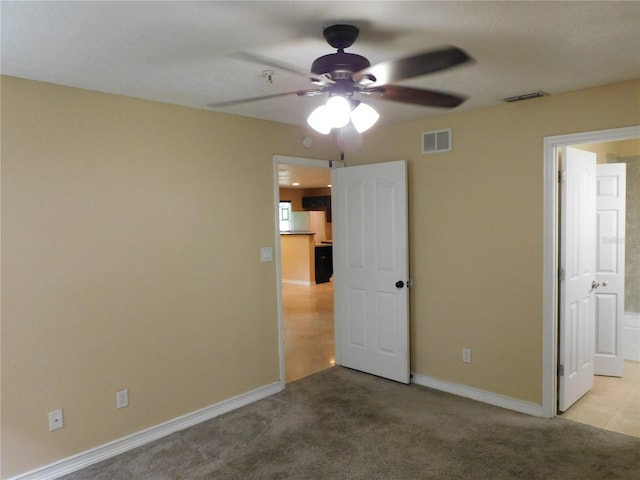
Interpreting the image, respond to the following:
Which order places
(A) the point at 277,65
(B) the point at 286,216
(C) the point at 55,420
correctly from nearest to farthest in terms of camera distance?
(A) the point at 277,65 → (C) the point at 55,420 → (B) the point at 286,216

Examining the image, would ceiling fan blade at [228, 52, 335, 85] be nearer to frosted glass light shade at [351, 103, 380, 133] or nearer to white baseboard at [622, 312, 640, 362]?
frosted glass light shade at [351, 103, 380, 133]

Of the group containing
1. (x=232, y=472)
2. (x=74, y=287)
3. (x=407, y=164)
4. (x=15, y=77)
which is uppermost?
(x=15, y=77)

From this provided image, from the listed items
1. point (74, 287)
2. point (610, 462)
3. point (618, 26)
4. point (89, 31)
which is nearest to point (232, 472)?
point (74, 287)

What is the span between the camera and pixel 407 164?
3906 millimetres

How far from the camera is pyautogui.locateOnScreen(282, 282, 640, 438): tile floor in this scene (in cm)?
317

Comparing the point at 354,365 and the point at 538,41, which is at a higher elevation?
the point at 538,41

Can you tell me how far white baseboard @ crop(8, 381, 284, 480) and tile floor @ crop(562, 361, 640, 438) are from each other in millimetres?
2461

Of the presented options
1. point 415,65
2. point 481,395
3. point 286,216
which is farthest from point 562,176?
point 286,216

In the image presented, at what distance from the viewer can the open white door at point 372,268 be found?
387 centimetres

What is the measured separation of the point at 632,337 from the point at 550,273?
2.04 meters

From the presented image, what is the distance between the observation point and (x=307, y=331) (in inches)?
228

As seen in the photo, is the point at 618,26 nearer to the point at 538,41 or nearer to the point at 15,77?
the point at 538,41

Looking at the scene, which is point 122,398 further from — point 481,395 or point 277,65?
point 481,395

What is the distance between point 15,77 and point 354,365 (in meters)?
3.56
